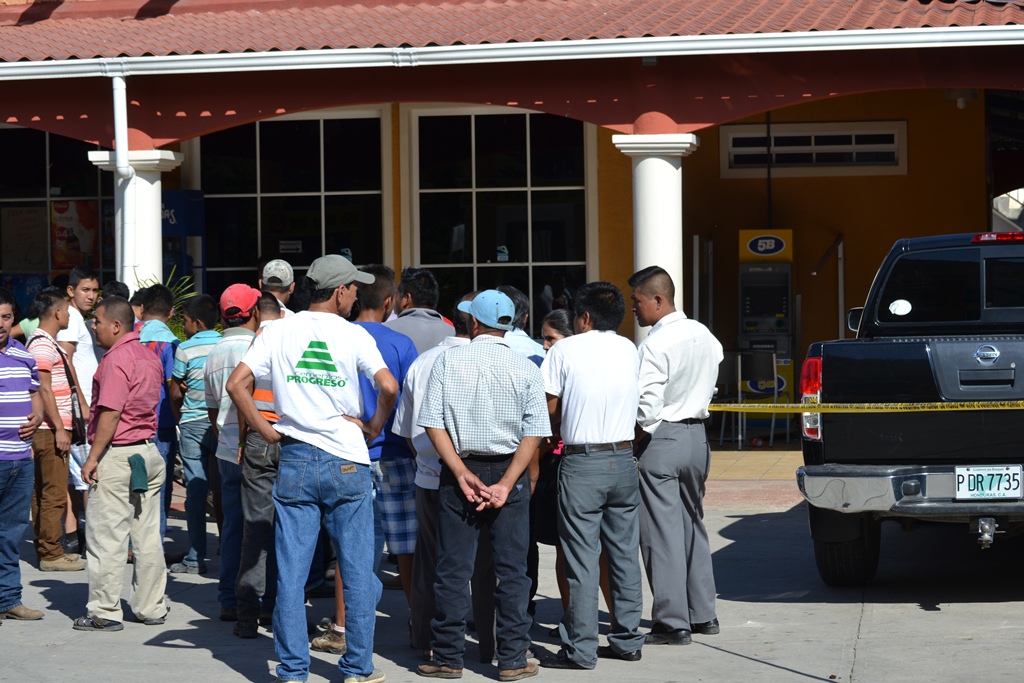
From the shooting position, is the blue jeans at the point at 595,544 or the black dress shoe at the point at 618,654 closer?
the blue jeans at the point at 595,544

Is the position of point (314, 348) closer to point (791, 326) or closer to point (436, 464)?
point (436, 464)

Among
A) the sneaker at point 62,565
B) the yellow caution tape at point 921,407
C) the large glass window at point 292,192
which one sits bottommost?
the sneaker at point 62,565

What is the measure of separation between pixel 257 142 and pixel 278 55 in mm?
3426

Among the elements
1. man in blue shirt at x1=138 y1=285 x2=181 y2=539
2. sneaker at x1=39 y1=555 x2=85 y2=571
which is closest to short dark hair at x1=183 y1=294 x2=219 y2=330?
man in blue shirt at x1=138 y1=285 x2=181 y2=539

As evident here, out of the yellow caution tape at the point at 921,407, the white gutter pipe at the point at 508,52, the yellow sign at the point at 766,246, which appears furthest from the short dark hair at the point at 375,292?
the yellow sign at the point at 766,246

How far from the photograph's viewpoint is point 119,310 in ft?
23.3

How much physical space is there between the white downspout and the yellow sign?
619 cm

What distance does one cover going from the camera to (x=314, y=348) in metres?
5.67

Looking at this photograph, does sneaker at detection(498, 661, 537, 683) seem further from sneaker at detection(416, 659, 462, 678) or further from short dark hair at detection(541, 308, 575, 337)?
short dark hair at detection(541, 308, 575, 337)

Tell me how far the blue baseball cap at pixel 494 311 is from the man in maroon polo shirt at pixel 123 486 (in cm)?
200

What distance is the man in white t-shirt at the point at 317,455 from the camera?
18.4ft

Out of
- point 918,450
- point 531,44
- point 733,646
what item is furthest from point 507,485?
point 531,44

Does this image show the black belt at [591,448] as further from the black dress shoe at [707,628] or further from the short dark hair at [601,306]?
the black dress shoe at [707,628]

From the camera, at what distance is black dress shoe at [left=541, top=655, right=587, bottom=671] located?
19.9ft
